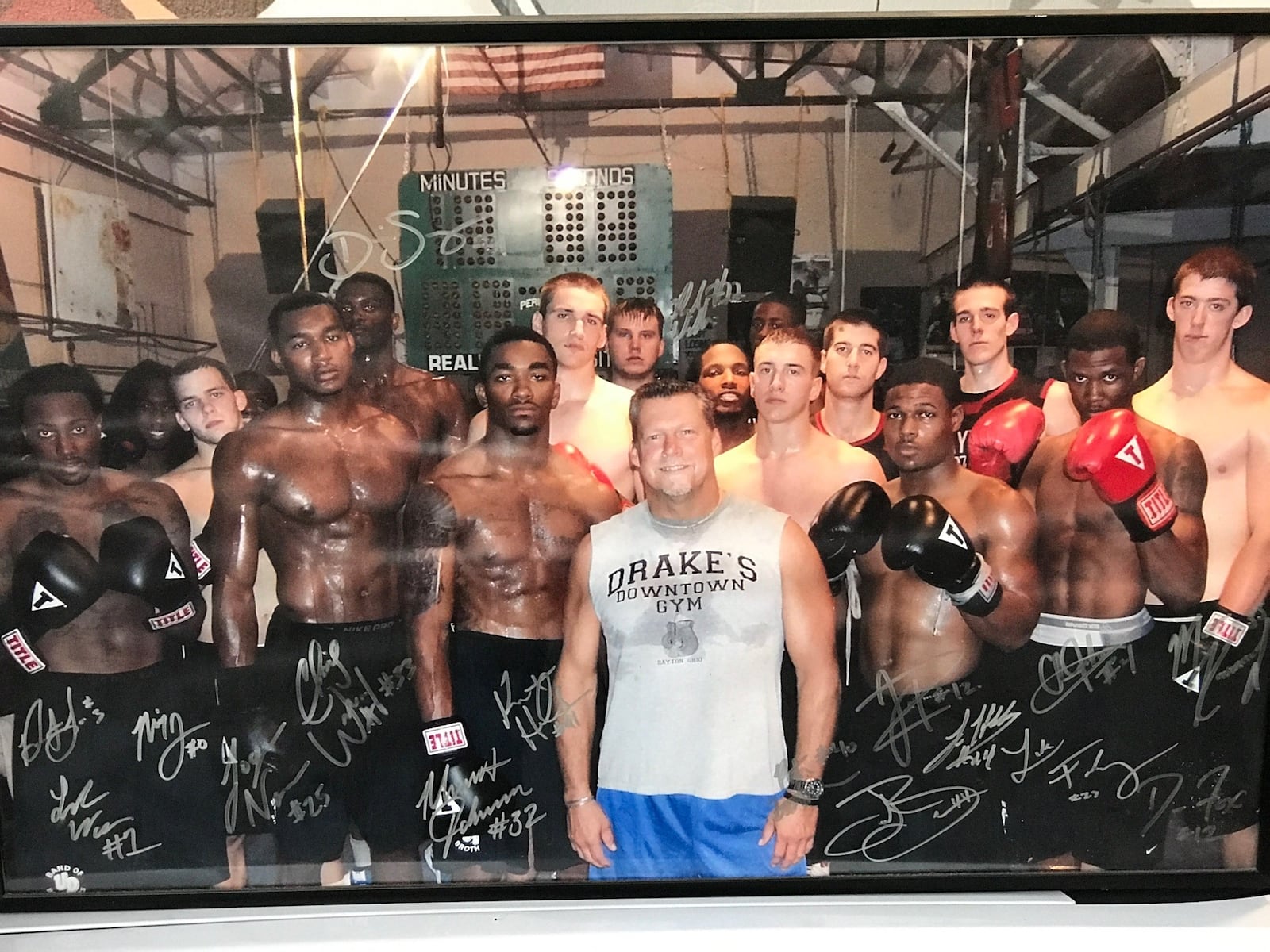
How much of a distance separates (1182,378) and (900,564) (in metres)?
0.48

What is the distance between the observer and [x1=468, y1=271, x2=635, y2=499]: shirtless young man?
1.15 metres

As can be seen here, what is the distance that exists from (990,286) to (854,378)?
22 centimetres

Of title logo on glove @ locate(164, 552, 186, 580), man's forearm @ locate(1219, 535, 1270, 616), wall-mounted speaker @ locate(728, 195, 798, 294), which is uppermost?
wall-mounted speaker @ locate(728, 195, 798, 294)

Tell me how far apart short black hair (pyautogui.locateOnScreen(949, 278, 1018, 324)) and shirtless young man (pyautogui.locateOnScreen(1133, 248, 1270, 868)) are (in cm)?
23

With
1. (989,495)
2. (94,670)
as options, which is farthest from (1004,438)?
(94,670)

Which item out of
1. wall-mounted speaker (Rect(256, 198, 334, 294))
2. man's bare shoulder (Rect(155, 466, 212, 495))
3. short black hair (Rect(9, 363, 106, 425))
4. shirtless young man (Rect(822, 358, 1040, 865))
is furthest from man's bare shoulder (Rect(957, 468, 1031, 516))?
short black hair (Rect(9, 363, 106, 425))

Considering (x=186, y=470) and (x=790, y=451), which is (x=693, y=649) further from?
(x=186, y=470)

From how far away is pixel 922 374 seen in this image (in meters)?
1.16

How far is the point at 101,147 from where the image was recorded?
3.67 ft

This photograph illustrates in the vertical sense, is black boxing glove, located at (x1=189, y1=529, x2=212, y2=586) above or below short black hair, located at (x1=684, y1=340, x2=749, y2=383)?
below

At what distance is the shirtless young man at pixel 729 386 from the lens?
1150mm

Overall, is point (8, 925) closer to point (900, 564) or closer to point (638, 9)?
point (900, 564)

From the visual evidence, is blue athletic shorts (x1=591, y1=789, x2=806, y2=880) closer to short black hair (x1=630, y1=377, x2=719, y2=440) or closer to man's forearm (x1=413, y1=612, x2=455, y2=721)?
man's forearm (x1=413, y1=612, x2=455, y2=721)

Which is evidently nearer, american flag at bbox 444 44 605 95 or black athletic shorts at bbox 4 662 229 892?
american flag at bbox 444 44 605 95
